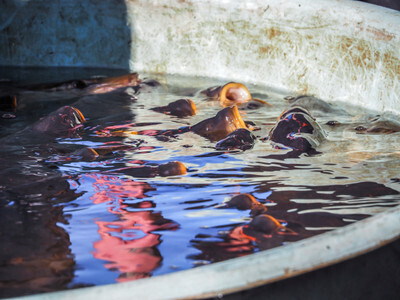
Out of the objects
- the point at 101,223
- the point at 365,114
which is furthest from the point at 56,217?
the point at 365,114

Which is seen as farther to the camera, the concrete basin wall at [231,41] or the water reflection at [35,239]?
the concrete basin wall at [231,41]

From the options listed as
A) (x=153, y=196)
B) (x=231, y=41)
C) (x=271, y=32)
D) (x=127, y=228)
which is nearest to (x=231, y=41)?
(x=231, y=41)

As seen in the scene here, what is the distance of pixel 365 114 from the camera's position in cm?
253

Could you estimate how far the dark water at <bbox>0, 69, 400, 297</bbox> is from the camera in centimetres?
112

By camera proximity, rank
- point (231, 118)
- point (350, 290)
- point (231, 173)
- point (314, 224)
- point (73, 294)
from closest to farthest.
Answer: point (73, 294) < point (350, 290) < point (314, 224) < point (231, 173) < point (231, 118)

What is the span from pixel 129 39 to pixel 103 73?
0.30 m

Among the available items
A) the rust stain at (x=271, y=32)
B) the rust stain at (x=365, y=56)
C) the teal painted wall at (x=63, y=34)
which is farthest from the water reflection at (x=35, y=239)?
the teal painted wall at (x=63, y=34)

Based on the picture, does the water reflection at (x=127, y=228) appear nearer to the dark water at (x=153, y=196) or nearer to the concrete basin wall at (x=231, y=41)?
the dark water at (x=153, y=196)

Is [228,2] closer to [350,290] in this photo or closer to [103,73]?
[103,73]

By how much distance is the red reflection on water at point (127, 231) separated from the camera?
108 centimetres

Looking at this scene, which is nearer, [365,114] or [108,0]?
[365,114]

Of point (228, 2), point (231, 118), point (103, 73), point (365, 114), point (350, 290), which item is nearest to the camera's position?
point (350, 290)

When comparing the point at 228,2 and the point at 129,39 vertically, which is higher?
the point at 228,2

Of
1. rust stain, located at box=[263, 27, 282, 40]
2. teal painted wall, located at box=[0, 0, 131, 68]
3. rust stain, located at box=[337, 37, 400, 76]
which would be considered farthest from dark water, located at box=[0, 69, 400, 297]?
teal painted wall, located at box=[0, 0, 131, 68]
